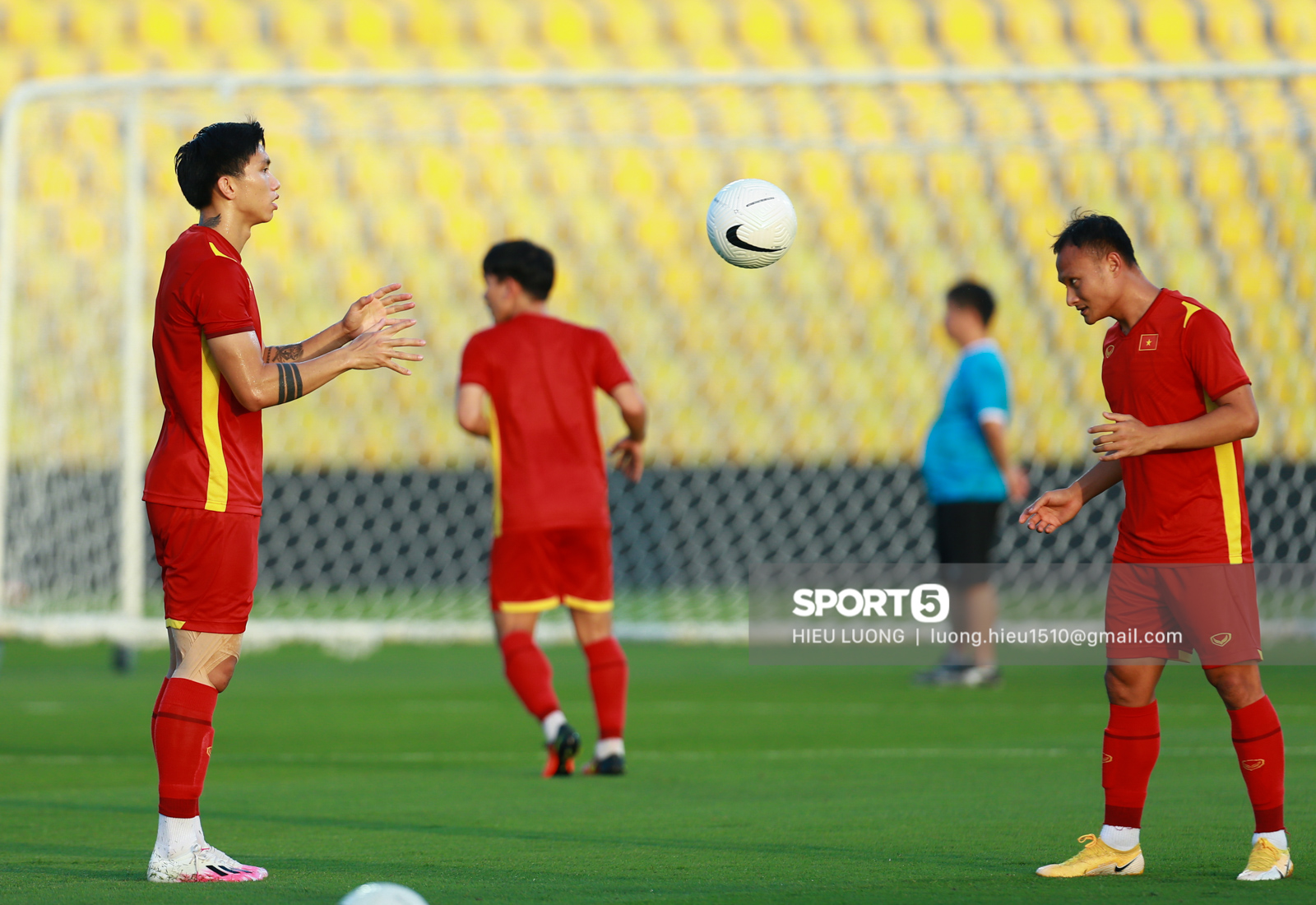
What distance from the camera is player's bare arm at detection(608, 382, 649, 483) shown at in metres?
5.79

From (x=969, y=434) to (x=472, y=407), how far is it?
3654mm

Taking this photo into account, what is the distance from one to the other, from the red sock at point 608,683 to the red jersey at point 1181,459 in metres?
2.30

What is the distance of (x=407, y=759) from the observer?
6.19m

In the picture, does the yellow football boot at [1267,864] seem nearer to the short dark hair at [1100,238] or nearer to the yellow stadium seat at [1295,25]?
the short dark hair at [1100,238]

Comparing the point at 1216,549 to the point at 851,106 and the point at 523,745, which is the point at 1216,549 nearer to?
the point at 523,745

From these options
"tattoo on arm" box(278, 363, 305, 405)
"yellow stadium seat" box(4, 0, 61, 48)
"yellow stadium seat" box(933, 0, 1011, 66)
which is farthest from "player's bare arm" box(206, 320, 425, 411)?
"yellow stadium seat" box(4, 0, 61, 48)

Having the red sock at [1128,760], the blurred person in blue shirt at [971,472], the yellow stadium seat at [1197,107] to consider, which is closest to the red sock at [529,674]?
the red sock at [1128,760]

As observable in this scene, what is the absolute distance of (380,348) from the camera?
12.8 ft

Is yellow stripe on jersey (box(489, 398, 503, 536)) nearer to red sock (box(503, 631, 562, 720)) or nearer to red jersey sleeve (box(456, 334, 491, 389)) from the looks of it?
red jersey sleeve (box(456, 334, 491, 389))

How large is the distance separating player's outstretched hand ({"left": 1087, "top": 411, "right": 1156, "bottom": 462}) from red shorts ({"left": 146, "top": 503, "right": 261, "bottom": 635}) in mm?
1914

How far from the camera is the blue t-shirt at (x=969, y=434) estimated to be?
8.65 m

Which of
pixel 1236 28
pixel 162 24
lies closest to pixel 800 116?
pixel 1236 28

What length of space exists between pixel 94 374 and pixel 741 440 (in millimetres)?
5728

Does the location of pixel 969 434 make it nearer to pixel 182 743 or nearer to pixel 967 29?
pixel 182 743
